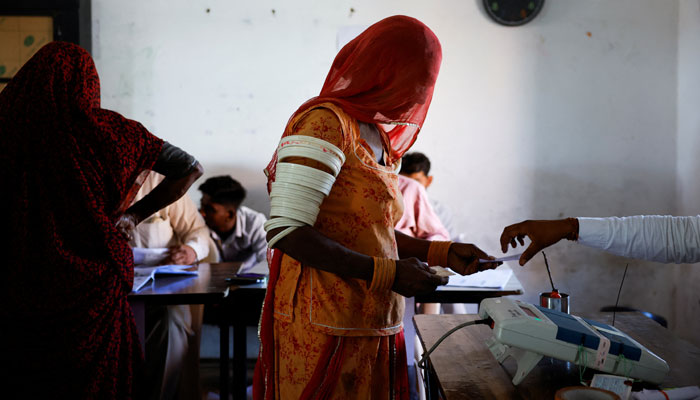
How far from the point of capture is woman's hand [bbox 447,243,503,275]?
1.32 m

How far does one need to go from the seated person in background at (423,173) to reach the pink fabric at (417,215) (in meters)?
0.33

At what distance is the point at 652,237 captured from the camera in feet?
3.99

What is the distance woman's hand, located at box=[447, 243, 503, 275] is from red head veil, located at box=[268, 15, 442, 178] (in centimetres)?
39

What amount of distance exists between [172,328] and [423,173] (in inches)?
68.4

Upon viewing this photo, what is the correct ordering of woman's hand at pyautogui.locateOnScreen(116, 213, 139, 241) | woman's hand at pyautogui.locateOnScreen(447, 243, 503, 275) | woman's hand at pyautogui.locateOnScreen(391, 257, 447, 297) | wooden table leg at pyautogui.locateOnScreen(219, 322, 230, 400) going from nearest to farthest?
woman's hand at pyautogui.locateOnScreen(391, 257, 447, 297) → woman's hand at pyautogui.locateOnScreen(447, 243, 503, 275) → woman's hand at pyautogui.locateOnScreen(116, 213, 139, 241) → wooden table leg at pyautogui.locateOnScreen(219, 322, 230, 400)

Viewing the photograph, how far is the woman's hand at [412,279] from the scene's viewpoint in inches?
41.0

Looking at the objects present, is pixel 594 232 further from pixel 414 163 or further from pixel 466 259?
pixel 414 163

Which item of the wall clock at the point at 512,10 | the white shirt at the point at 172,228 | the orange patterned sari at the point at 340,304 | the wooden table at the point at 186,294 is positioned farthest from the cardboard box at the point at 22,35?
the orange patterned sari at the point at 340,304

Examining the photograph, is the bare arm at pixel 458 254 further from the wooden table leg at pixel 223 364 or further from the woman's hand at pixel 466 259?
the wooden table leg at pixel 223 364

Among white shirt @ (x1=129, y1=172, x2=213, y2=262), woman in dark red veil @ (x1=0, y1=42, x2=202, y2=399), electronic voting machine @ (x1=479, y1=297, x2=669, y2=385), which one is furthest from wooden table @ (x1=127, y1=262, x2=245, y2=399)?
electronic voting machine @ (x1=479, y1=297, x2=669, y2=385)

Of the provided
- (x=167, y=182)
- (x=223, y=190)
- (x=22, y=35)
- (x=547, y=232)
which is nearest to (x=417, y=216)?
(x=223, y=190)

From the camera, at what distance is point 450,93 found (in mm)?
3420

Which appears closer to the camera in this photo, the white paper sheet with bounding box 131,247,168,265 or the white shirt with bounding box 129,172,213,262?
the white paper sheet with bounding box 131,247,168,265

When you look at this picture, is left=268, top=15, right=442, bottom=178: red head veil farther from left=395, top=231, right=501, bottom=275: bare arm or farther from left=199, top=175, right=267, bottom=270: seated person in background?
left=199, top=175, right=267, bottom=270: seated person in background
